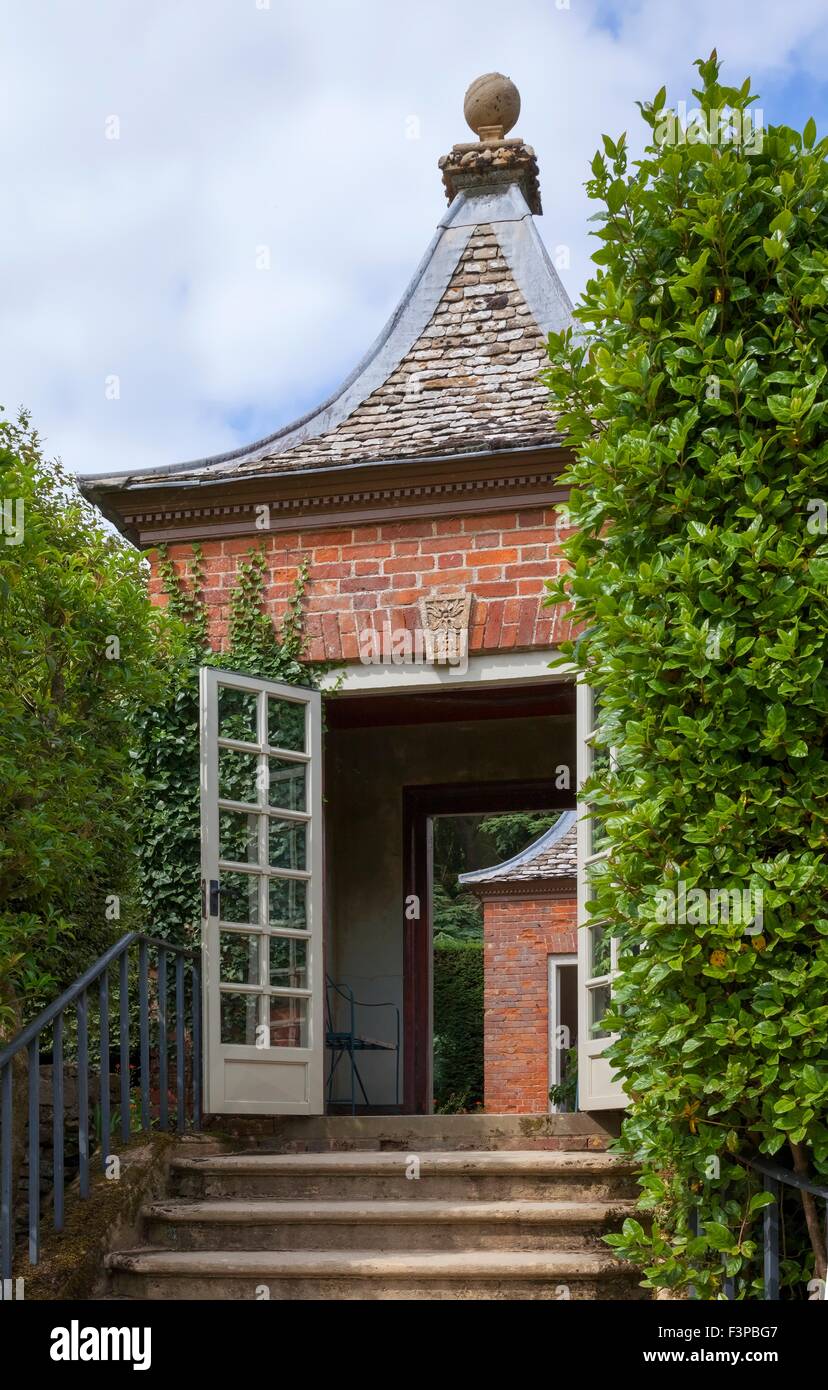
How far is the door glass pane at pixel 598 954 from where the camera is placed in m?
6.20

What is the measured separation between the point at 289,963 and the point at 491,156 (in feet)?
16.1

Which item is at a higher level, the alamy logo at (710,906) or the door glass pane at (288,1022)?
the alamy logo at (710,906)

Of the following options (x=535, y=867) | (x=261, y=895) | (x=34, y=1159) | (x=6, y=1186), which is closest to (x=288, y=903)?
(x=261, y=895)

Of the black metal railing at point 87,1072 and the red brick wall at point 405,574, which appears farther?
the red brick wall at point 405,574

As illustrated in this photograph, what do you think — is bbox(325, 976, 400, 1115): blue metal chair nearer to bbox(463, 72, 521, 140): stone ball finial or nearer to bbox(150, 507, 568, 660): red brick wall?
bbox(150, 507, 568, 660): red brick wall

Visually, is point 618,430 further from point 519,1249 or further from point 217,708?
point 217,708

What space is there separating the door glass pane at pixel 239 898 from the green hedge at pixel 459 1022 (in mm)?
14099

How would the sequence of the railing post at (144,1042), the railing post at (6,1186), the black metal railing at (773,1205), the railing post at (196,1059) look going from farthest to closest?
the railing post at (196,1059)
the railing post at (144,1042)
the railing post at (6,1186)
the black metal railing at (773,1205)

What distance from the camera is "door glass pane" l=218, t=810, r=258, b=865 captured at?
6957mm

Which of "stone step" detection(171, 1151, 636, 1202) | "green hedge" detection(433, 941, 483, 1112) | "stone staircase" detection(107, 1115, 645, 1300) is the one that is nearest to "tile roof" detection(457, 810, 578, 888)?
"green hedge" detection(433, 941, 483, 1112)

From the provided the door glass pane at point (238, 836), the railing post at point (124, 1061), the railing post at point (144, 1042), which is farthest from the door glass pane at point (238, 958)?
the railing post at point (124, 1061)

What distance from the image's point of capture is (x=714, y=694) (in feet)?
12.6

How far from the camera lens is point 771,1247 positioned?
3.75 metres
